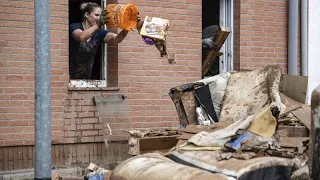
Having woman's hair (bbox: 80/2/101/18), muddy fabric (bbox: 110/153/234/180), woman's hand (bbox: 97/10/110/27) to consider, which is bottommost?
muddy fabric (bbox: 110/153/234/180)

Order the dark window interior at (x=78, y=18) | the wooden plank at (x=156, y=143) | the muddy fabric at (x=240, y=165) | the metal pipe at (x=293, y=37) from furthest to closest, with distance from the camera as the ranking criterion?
the metal pipe at (x=293, y=37) < the dark window interior at (x=78, y=18) < the wooden plank at (x=156, y=143) < the muddy fabric at (x=240, y=165)

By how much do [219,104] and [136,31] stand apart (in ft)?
6.35

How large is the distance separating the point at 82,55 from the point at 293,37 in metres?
3.55

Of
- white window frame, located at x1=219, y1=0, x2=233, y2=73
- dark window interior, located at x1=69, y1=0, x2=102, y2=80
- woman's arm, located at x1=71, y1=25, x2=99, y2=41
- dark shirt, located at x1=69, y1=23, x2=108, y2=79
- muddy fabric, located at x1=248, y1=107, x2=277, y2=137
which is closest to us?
muddy fabric, located at x1=248, y1=107, x2=277, y2=137

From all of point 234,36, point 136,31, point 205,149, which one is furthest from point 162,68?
point 205,149

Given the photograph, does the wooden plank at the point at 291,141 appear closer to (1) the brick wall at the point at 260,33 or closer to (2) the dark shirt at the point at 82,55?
A: (2) the dark shirt at the point at 82,55

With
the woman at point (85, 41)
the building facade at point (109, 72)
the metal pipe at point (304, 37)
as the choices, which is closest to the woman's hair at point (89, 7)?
the woman at point (85, 41)

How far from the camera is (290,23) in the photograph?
1109 cm

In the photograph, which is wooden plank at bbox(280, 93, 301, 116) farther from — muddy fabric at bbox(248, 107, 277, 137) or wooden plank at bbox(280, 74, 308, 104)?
muddy fabric at bbox(248, 107, 277, 137)

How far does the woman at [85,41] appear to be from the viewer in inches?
367

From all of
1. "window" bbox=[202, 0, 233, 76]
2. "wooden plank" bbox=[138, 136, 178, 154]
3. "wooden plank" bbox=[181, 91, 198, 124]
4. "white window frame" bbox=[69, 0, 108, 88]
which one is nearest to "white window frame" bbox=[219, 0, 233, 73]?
"window" bbox=[202, 0, 233, 76]

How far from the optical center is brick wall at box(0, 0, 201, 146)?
8.66 metres

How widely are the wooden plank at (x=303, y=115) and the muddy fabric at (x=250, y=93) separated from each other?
217mm

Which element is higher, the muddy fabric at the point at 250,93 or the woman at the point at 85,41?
the woman at the point at 85,41
